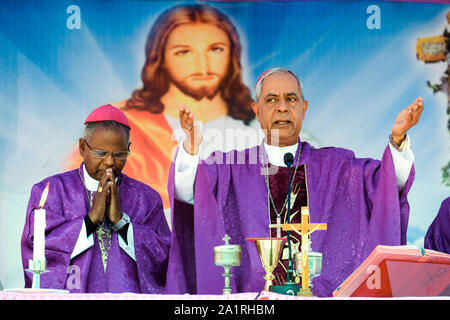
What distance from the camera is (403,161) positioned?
6.76m

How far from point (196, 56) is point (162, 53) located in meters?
0.36

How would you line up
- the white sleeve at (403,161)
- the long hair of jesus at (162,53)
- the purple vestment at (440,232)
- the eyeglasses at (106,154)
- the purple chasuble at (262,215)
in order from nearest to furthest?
the white sleeve at (403,161) < the purple chasuble at (262,215) < the eyeglasses at (106,154) < the purple vestment at (440,232) < the long hair of jesus at (162,53)

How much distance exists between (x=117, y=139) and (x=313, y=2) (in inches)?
115

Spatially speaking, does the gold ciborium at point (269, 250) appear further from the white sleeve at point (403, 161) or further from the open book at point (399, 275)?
the white sleeve at point (403, 161)

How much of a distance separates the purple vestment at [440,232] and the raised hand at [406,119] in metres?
1.48

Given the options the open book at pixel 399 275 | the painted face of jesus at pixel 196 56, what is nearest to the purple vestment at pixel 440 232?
the painted face of jesus at pixel 196 56

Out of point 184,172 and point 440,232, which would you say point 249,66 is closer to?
point 184,172

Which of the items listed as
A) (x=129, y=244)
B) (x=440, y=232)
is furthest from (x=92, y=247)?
(x=440, y=232)

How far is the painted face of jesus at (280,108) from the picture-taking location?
736 centimetres

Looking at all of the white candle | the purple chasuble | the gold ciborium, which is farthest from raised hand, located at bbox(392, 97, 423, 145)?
the white candle

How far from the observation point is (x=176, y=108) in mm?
8789

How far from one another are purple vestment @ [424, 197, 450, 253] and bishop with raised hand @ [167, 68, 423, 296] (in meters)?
0.89
